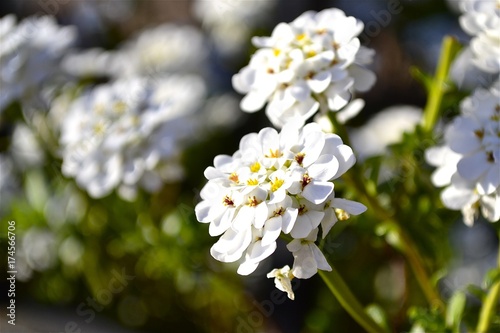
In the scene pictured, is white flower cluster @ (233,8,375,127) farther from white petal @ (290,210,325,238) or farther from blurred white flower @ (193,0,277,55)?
blurred white flower @ (193,0,277,55)

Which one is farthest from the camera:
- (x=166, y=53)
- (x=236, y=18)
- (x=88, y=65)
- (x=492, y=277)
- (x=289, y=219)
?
(x=236, y=18)

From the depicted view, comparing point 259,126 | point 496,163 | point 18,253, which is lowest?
point 259,126

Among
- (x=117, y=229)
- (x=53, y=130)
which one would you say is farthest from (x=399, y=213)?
(x=53, y=130)

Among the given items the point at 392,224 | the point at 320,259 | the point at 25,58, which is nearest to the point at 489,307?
the point at 392,224

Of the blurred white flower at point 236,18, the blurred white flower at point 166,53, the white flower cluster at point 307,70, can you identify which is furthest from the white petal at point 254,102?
the blurred white flower at point 236,18

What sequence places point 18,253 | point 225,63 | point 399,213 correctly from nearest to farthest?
point 399,213, point 18,253, point 225,63

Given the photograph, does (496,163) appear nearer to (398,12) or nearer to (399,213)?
(399,213)

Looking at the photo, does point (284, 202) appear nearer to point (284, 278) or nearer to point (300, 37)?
point (284, 278)
